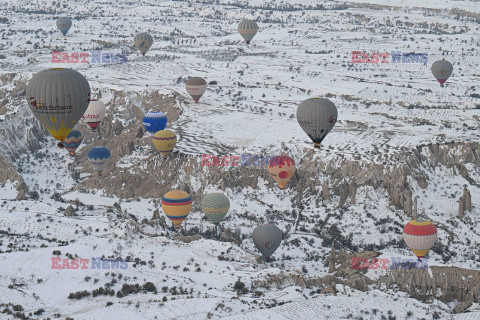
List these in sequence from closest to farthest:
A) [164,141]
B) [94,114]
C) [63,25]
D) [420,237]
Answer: [420,237], [164,141], [94,114], [63,25]

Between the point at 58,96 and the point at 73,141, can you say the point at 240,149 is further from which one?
the point at 58,96

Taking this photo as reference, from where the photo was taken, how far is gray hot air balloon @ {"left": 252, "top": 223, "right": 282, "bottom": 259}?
54.7m

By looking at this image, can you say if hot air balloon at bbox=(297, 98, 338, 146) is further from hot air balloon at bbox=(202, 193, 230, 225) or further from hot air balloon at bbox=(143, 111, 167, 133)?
hot air balloon at bbox=(143, 111, 167, 133)

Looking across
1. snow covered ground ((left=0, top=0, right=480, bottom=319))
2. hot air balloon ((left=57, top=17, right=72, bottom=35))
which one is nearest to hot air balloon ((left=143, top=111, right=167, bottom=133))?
snow covered ground ((left=0, top=0, right=480, bottom=319))

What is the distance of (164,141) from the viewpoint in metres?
67.2

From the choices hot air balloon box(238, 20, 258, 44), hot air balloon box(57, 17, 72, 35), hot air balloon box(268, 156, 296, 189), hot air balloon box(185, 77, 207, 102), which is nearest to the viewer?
hot air balloon box(268, 156, 296, 189)

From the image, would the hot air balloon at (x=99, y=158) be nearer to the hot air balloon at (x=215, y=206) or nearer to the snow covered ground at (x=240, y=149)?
the snow covered ground at (x=240, y=149)

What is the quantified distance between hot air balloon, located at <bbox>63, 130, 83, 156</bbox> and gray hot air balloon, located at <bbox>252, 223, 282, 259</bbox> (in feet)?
74.7

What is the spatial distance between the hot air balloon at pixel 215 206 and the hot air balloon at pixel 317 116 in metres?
8.23

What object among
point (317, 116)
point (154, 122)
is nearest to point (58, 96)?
point (317, 116)

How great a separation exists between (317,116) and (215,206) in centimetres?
989

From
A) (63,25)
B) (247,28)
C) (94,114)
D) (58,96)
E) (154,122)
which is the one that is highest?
(58,96)

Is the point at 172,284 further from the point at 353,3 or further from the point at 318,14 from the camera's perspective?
the point at 353,3

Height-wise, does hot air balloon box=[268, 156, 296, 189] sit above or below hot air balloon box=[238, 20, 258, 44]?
below
